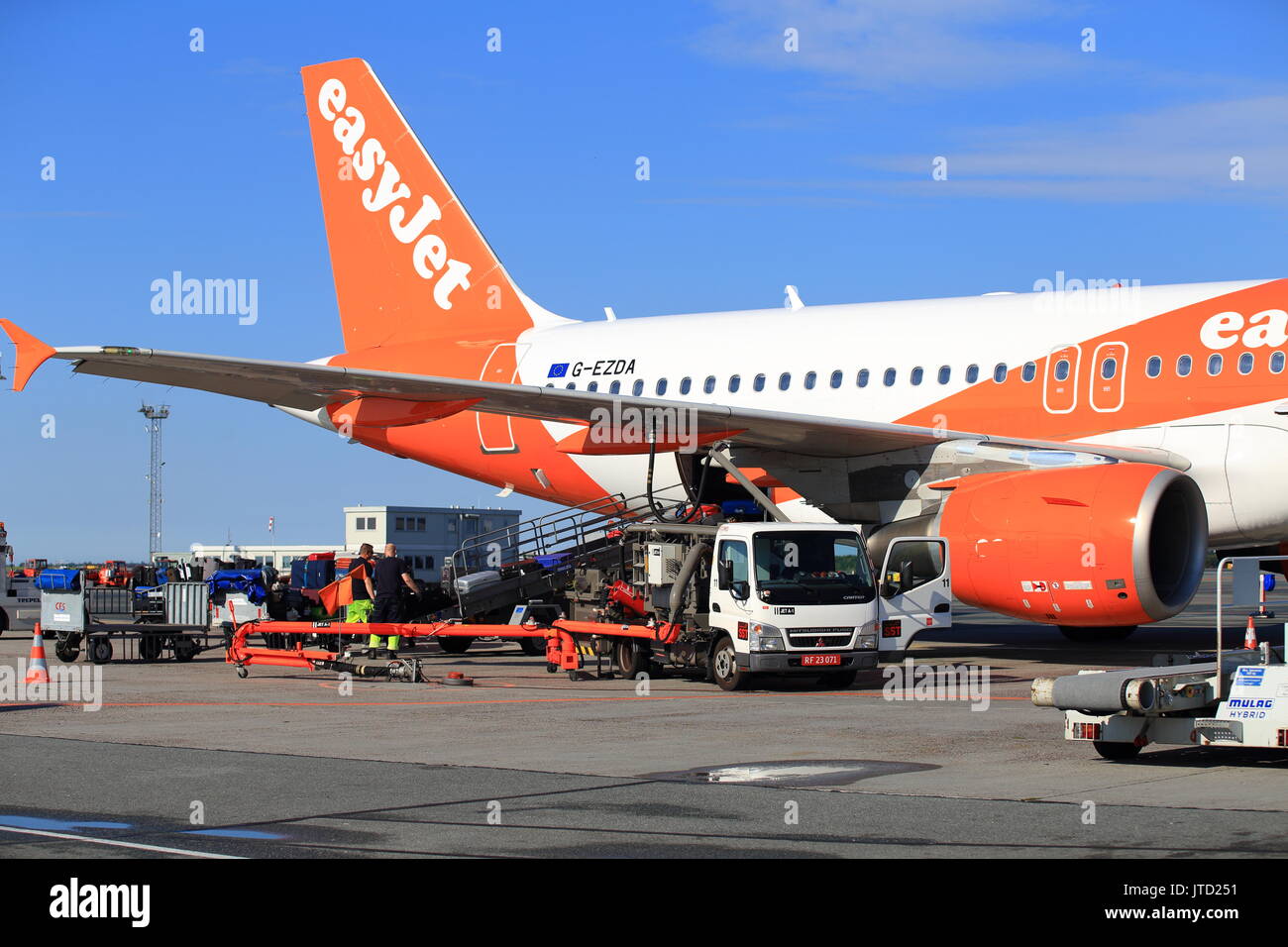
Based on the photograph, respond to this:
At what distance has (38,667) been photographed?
16703 mm

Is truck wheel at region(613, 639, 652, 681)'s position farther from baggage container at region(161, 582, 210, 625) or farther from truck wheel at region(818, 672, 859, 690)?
baggage container at region(161, 582, 210, 625)

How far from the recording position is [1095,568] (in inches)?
614

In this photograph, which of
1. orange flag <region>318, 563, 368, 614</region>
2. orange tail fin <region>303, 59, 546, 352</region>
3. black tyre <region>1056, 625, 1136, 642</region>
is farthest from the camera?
orange tail fin <region>303, 59, 546, 352</region>

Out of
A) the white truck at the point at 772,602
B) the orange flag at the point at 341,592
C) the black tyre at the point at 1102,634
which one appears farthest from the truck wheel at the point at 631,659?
the black tyre at the point at 1102,634

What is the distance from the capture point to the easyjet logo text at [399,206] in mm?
24672

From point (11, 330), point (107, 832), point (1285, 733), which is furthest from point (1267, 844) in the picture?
point (11, 330)

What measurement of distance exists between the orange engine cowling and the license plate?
6.49ft

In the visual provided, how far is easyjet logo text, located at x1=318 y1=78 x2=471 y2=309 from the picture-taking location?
24.7 m

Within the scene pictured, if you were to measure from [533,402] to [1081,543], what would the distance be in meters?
6.22

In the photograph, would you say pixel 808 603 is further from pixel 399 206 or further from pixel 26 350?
pixel 399 206

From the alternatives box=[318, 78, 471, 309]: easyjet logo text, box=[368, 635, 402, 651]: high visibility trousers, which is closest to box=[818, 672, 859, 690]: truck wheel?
box=[368, 635, 402, 651]: high visibility trousers

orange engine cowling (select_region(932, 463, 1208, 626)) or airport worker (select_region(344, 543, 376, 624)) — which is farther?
airport worker (select_region(344, 543, 376, 624))
